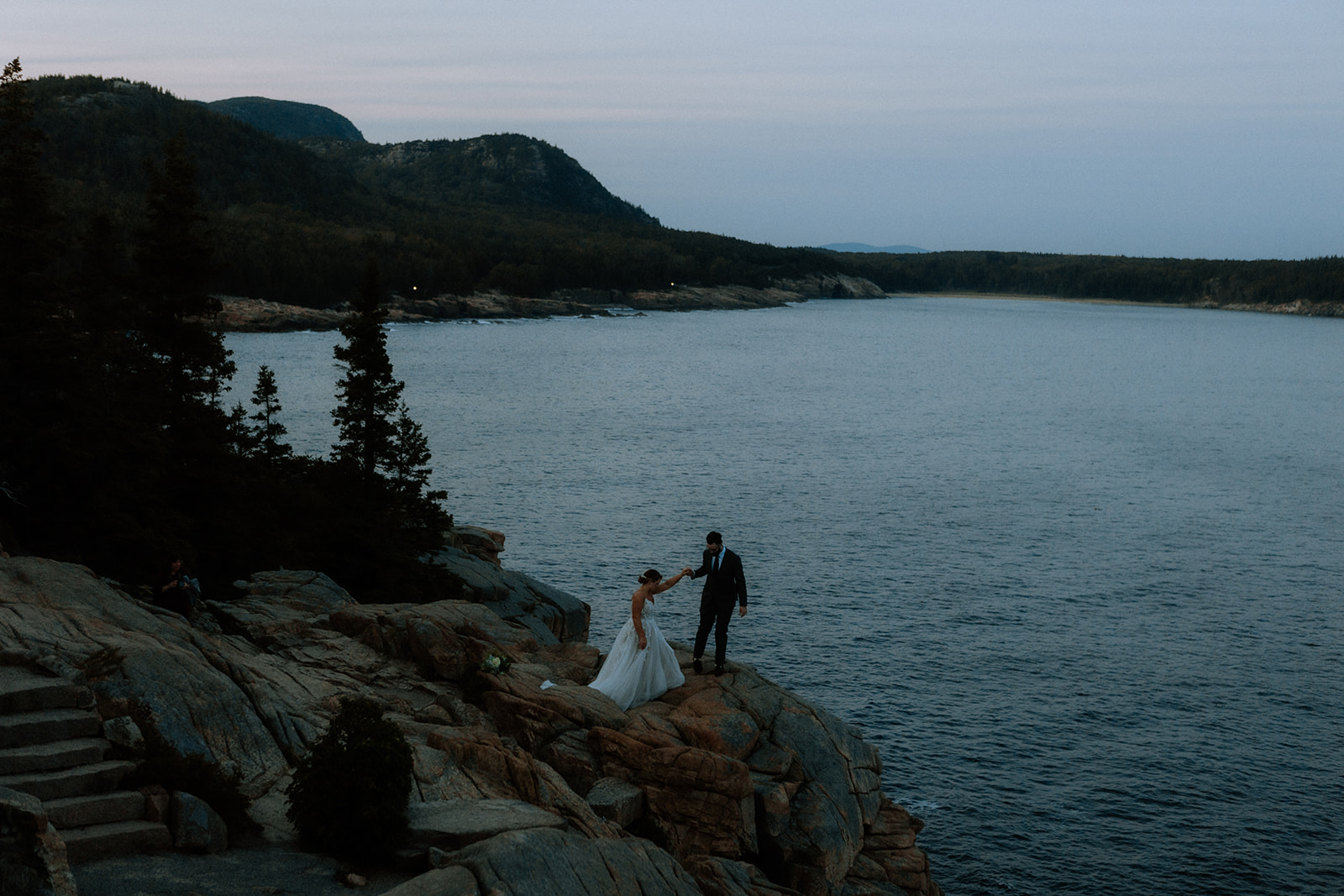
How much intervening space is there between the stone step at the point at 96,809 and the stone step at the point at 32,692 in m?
1.80

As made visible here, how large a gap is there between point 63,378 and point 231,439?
34.0 feet

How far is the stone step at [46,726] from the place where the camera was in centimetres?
1284

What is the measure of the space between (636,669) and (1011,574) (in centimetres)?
3625

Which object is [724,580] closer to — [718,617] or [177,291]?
[718,617]

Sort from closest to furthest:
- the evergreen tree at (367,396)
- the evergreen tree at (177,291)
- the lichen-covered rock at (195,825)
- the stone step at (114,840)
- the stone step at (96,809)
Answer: the stone step at (114,840)
the stone step at (96,809)
the lichen-covered rock at (195,825)
the evergreen tree at (177,291)
the evergreen tree at (367,396)

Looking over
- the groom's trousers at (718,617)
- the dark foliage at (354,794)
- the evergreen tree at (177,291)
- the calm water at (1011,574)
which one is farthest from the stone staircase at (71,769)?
the calm water at (1011,574)

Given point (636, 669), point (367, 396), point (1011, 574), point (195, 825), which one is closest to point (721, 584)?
point (636, 669)

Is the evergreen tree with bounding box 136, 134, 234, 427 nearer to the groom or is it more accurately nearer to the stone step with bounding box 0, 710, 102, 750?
the groom

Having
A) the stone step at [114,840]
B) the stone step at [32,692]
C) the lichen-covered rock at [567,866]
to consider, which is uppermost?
the stone step at [32,692]

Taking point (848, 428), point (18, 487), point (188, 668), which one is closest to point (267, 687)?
point (188, 668)

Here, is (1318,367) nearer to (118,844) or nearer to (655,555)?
(655,555)

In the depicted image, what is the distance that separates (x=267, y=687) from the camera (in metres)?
17.3

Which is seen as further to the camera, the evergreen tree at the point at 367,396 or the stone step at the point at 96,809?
the evergreen tree at the point at 367,396

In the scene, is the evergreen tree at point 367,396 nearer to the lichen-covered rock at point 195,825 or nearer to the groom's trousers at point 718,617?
the groom's trousers at point 718,617
